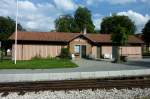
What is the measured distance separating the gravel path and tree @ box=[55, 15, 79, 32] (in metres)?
82.1

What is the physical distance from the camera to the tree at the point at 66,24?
97.7 m

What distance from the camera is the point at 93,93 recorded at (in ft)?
46.1

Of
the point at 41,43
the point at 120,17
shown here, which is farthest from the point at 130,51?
the point at 120,17

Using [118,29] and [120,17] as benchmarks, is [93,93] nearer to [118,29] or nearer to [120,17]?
[118,29]

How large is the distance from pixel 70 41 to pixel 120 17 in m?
56.0

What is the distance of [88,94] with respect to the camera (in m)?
13.8

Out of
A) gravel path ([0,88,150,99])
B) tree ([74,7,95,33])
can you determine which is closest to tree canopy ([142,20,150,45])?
tree ([74,7,95,33])

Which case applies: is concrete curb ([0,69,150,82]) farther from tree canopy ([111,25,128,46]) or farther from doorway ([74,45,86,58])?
doorway ([74,45,86,58])

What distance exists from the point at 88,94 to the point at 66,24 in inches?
3407

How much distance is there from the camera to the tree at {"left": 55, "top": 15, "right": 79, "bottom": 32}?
9768 cm

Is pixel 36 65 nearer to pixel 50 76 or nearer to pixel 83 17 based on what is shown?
pixel 50 76

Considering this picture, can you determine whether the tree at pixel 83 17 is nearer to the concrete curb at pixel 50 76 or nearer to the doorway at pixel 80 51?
the doorway at pixel 80 51

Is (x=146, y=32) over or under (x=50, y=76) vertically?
over

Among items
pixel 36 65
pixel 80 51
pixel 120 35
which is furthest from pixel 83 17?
pixel 36 65
